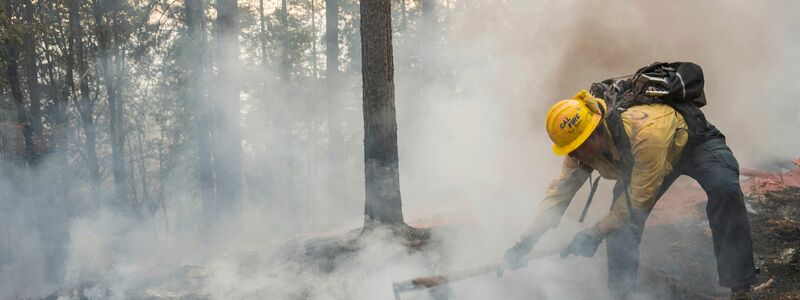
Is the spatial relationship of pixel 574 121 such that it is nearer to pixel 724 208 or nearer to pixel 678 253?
pixel 724 208

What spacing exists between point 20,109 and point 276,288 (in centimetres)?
706

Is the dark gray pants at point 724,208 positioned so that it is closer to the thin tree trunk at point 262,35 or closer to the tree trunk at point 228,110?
the tree trunk at point 228,110

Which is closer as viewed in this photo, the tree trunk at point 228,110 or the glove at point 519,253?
the glove at point 519,253

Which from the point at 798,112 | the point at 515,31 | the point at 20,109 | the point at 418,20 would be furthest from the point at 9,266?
the point at 418,20

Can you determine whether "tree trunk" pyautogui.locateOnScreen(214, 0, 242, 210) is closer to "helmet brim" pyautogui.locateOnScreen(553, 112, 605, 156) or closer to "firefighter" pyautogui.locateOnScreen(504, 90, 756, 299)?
"firefighter" pyautogui.locateOnScreen(504, 90, 756, 299)

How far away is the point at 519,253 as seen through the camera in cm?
370

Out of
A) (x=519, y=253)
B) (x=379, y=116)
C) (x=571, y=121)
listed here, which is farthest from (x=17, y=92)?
(x=571, y=121)

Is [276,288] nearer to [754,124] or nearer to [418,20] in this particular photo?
[754,124]

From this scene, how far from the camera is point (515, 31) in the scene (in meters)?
12.0

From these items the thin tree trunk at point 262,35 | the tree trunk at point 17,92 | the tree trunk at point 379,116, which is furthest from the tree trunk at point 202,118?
the thin tree trunk at point 262,35

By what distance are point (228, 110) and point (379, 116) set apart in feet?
28.2

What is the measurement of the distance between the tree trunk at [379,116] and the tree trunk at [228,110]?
793 centimetres

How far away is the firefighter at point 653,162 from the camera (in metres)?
3.24

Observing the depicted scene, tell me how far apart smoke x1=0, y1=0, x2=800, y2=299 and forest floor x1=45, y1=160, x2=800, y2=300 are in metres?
0.05
